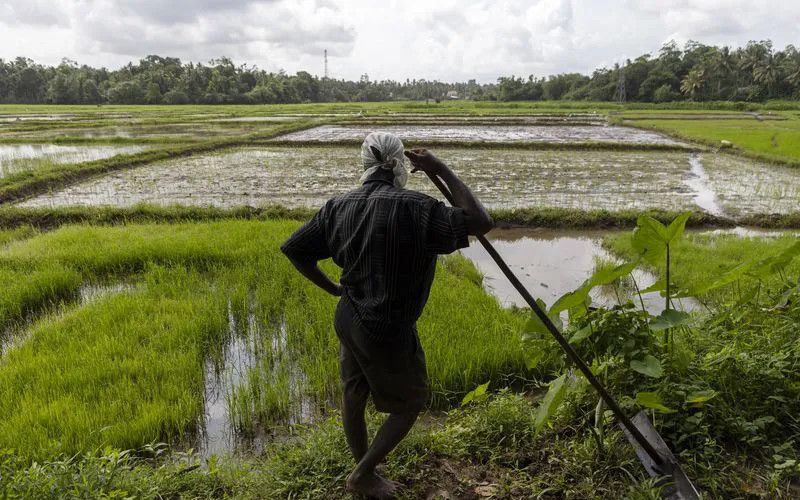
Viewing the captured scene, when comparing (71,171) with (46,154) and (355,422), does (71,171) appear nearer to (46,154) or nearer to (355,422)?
(46,154)

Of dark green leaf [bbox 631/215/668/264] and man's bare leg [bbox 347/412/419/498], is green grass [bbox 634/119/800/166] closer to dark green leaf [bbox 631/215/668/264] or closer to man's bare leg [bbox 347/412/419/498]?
dark green leaf [bbox 631/215/668/264]

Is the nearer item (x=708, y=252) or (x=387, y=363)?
(x=387, y=363)

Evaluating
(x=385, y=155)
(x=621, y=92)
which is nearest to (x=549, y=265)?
(x=385, y=155)

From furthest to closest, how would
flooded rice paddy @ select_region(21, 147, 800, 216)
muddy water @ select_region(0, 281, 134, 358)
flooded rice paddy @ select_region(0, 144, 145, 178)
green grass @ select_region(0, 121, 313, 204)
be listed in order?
flooded rice paddy @ select_region(0, 144, 145, 178), green grass @ select_region(0, 121, 313, 204), flooded rice paddy @ select_region(21, 147, 800, 216), muddy water @ select_region(0, 281, 134, 358)

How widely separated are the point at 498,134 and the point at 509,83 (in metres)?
41.4

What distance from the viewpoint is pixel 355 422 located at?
6.77 feet

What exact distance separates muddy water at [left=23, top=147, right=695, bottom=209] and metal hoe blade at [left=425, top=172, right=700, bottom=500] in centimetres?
677

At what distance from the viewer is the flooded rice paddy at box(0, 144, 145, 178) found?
37.9ft

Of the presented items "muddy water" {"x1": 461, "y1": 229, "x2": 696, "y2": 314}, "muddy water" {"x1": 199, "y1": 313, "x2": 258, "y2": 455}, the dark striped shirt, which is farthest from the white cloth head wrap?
"muddy water" {"x1": 461, "y1": 229, "x2": 696, "y2": 314}

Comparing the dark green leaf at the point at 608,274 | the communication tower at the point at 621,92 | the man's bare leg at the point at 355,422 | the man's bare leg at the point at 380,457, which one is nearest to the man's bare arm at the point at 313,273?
the man's bare leg at the point at 355,422

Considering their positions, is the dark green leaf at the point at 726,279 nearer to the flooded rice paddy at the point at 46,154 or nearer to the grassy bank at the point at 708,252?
the grassy bank at the point at 708,252

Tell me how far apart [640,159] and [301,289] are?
11938mm

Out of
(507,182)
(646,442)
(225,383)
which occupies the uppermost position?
(507,182)

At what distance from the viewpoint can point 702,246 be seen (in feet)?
20.5
